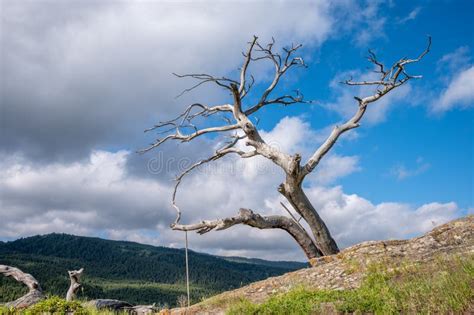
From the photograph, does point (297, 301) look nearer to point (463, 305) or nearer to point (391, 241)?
point (463, 305)

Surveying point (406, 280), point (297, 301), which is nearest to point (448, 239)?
point (406, 280)

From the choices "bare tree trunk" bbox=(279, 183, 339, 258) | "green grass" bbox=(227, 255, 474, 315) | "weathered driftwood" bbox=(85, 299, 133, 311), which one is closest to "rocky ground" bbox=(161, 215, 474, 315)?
"green grass" bbox=(227, 255, 474, 315)

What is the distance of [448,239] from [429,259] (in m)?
2.68

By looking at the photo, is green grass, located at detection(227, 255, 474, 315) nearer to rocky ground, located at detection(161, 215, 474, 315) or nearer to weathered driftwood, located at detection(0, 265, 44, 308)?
rocky ground, located at detection(161, 215, 474, 315)

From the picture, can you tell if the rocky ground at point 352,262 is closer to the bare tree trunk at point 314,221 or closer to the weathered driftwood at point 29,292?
the bare tree trunk at point 314,221

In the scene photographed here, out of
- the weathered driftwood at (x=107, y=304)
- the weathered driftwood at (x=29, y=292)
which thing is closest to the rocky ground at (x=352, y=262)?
the weathered driftwood at (x=107, y=304)

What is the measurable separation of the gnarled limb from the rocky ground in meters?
2.49

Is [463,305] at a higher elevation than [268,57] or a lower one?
lower

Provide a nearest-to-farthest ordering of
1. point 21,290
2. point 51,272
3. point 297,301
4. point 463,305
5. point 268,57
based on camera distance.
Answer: point 463,305
point 297,301
point 268,57
point 21,290
point 51,272

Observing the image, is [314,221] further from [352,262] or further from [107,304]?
[107,304]

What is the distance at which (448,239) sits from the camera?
44.3ft

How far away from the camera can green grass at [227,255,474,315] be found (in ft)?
26.5

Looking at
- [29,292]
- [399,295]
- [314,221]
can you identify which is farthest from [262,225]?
[29,292]

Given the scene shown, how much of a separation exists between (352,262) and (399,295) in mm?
3245
